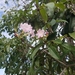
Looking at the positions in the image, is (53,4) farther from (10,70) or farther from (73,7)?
(10,70)

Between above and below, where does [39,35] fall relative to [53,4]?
below

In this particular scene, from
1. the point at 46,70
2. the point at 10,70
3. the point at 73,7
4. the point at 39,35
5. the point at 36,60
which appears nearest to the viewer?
the point at 39,35

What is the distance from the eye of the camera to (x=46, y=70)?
203 centimetres

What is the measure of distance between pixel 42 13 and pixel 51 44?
0.63 feet

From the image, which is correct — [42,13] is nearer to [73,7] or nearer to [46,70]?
[73,7]

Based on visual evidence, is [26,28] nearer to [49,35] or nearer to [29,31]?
Answer: [29,31]

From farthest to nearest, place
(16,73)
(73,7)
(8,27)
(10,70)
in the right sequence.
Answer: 1. (8,27)
2. (10,70)
3. (16,73)
4. (73,7)

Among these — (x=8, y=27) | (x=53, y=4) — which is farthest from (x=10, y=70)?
(x=53, y=4)

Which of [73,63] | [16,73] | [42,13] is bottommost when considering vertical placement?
[16,73]

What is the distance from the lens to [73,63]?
5.65 ft

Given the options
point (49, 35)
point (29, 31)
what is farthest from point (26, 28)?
point (49, 35)

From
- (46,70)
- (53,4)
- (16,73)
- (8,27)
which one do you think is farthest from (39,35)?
(8,27)

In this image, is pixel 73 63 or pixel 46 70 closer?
pixel 73 63

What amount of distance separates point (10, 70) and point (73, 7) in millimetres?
2383
